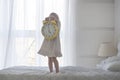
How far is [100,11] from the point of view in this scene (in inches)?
156

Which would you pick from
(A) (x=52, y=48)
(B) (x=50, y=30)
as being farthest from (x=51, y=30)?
(A) (x=52, y=48)

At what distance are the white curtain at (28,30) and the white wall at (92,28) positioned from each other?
123 millimetres

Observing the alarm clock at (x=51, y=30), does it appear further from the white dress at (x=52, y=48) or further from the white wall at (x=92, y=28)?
the white wall at (x=92, y=28)

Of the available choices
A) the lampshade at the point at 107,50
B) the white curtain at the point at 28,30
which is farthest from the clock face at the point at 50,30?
the white curtain at the point at 28,30

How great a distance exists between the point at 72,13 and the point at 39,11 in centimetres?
58

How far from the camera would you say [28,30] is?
4.04 metres

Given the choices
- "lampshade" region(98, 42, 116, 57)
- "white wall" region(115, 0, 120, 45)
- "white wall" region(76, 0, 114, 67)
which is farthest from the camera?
"white wall" region(76, 0, 114, 67)

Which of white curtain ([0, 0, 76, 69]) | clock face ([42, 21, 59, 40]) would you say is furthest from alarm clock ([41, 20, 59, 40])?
white curtain ([0, 0, 76, 69])

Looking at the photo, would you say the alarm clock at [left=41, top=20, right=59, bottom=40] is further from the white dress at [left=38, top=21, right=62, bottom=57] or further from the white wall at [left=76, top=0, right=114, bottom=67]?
the white wall at [left=76, top=0, right=114, bottom=67]

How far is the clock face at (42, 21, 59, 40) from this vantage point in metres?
2.38

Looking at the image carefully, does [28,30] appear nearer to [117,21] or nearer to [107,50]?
[107,50]

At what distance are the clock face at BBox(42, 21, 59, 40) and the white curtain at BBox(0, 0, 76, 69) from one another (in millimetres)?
1561

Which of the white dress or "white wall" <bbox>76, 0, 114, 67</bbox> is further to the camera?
"white wall" <bbox>76, 0, 114, 67</bbox>

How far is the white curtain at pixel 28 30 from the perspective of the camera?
398cm
